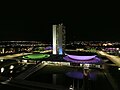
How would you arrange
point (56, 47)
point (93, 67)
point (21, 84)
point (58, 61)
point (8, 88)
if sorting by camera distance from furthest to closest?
point (56, 47) < point (58, 61) < point (93, 67) < point (21, 84) < point (8, 88)

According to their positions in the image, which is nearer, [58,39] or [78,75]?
[78,75]

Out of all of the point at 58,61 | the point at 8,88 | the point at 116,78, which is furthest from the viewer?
the point at 58,61

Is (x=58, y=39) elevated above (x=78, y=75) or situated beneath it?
elevated above

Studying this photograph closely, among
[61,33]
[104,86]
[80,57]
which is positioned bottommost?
[104,86]

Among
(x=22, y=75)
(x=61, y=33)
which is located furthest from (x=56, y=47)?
(x=22, y=75)

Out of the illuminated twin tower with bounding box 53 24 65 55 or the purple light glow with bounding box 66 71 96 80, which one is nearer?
the purple light glow with bounding box 66 71 96 80

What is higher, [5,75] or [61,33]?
[61,33]

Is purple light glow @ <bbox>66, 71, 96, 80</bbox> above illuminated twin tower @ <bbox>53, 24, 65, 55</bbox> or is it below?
below

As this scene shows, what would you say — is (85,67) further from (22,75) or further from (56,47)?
(56,47)
